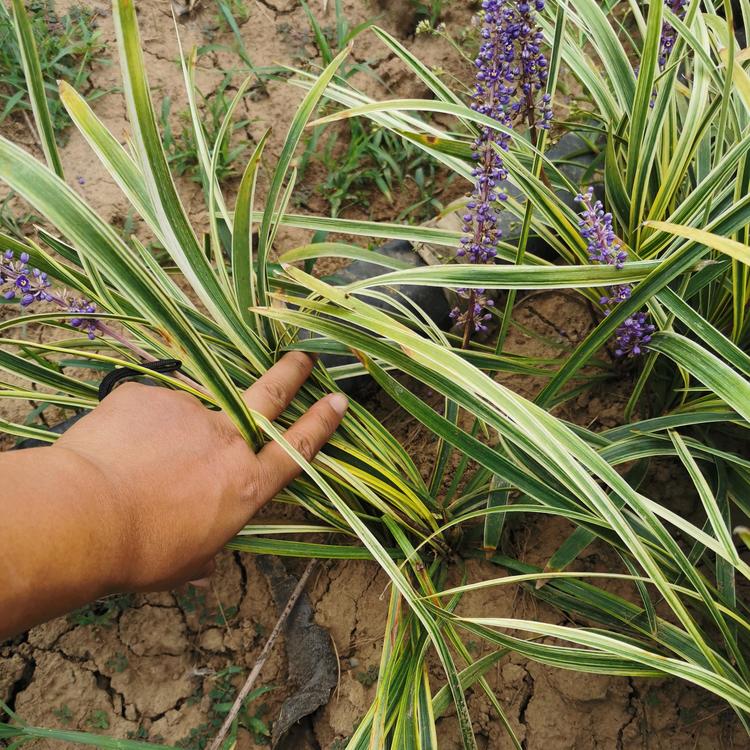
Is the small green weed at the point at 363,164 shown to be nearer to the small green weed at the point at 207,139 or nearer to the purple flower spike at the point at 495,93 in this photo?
the small green weed at the point at 207,139

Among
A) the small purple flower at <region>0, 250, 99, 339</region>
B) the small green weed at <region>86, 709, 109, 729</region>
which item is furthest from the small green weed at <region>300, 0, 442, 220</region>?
the small green weed at <region>86, 709, 109, 729</region>

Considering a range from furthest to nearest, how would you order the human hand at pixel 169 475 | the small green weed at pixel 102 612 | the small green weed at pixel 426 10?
the small green weed at pixel 426 10
the small green weed at pixel 102 612
the human hand at pixel 169 475

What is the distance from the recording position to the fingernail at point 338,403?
4.03ft

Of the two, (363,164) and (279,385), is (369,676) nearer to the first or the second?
(279,385)

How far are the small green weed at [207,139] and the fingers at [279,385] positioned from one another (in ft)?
2.95

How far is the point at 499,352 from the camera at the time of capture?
136 cm

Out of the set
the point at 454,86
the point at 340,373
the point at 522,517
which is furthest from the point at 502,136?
the point at 454,86

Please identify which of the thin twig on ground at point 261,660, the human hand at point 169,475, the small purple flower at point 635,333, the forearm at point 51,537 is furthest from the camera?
the thin twig on ground at point 261,660

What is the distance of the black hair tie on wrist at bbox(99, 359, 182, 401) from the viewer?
3.81 ft

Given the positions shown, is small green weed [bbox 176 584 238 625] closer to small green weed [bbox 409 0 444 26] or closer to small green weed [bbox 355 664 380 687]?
small green weed [bbox 355 664 380 687]

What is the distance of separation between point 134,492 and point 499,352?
0.79m

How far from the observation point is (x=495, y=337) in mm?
1671

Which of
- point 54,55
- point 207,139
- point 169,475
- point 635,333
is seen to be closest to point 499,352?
point 635,333

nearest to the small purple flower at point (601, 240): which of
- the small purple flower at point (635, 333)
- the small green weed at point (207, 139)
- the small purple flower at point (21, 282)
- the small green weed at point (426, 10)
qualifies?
the small purple flower at point (635, 333)
